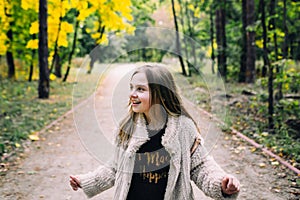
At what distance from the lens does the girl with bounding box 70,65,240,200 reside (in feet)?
6.98

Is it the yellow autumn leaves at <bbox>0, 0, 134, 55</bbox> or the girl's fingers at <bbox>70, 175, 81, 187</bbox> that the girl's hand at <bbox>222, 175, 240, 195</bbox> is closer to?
the girl's fingers at <bbox>70, 175, 81, 187</bbox>

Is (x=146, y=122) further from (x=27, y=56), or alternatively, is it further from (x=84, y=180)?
(x=27, y=56)

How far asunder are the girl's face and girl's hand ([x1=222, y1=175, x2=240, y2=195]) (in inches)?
23.3

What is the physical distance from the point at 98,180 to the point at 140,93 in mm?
642

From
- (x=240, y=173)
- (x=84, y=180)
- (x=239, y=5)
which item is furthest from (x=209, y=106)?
(x=239, y=5)

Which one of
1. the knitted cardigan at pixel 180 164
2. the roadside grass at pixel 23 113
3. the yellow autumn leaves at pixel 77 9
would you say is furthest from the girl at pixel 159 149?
the yellow autumn leaves at pixel 77 9

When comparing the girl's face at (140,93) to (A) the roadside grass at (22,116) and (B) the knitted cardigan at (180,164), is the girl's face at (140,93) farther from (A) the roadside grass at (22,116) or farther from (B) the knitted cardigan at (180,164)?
(A) the roadside grass at (22,116)

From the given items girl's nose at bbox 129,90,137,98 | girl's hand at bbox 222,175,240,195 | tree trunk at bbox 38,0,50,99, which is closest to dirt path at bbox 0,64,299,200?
girl's nose at bbox 129,90,137,98

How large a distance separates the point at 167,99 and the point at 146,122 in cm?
19

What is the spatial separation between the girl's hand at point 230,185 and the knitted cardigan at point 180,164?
0.04 meters

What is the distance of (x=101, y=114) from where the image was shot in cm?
262

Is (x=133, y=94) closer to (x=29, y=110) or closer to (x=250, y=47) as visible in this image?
(x=29, y=110)

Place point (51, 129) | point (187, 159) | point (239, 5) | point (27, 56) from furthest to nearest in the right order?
1. point (239, 5)
2. point (27, 56)
3. point (51, 129)
4. point (187, 159)

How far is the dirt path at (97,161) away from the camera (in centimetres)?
235
